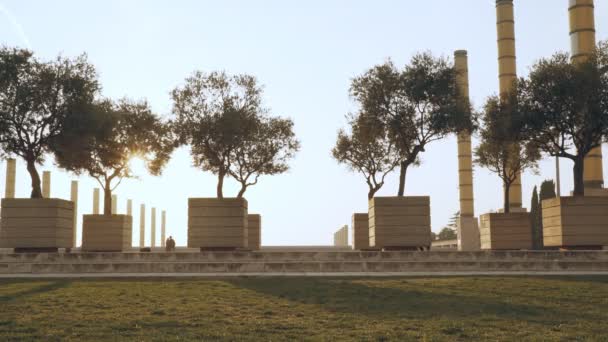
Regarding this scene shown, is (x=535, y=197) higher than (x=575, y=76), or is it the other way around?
(x=575, y=76)

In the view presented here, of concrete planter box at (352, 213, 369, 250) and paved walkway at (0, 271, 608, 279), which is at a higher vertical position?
concrete planter box at (352, 213, 369, 250)

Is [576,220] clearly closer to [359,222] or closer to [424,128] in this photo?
[424,128]

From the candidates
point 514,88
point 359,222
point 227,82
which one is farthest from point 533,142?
point 227,82

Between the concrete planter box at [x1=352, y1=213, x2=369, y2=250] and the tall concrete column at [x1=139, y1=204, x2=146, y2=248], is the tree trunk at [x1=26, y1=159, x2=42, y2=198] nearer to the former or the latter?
the concrete planter box at [x1=352, y1=213, x2=369, y2=250]

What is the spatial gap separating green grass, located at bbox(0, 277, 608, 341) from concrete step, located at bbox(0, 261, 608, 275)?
7.53 feet

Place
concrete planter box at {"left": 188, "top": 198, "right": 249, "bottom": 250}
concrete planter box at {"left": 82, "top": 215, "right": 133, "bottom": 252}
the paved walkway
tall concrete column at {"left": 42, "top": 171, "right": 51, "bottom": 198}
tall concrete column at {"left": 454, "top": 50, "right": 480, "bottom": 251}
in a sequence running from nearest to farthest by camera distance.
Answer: the paved walkway
concrete planter box at {"left": 188, "top": 198, "right": 249, "bottom": 250}
concrete planter box at {"left": 82, "top": 215, "right": 133, "bottom": 252}
tall concrete column at {"left": 454, "top": 50, "right": 480, "bottom": 251}
tall concrete column at {"left": 42, "top": 171, "right": 51, "bottom": 198}

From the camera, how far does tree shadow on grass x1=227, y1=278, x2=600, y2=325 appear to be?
1284cm

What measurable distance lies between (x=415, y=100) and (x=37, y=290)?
18340mm

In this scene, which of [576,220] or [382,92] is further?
[382,92]

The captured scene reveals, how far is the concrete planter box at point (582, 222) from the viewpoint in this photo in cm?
2577

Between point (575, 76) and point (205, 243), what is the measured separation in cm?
1694

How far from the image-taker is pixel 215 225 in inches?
1092

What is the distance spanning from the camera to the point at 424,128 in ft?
96.6

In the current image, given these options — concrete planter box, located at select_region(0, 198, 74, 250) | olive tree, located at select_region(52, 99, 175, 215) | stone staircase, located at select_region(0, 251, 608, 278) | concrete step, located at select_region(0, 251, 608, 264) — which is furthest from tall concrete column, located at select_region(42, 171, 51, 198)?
stone staircase, located at select_region(0, 251, 608, 278)
